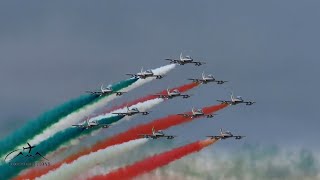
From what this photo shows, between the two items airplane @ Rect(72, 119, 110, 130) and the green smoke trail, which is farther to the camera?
the green smoke trail

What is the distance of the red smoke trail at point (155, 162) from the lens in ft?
559

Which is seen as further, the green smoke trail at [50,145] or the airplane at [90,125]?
the green smoke trail at [50,145]

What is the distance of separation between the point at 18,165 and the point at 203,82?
→ 109ft

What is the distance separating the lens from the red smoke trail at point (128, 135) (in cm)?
17045

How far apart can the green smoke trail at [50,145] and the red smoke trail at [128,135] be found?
1.69 meters

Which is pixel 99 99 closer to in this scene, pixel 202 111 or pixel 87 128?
pixel 87 128

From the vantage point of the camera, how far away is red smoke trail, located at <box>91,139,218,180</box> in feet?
559

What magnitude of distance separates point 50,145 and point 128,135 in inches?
506

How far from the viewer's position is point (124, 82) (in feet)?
557

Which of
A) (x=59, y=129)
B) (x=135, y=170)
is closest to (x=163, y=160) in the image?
(x=135, y=170)

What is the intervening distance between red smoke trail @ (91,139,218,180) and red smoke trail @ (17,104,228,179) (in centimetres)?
424

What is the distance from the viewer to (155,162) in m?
172

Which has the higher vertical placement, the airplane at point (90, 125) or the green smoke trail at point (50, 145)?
the airplane at point (90, 125)

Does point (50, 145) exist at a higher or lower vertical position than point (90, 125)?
lower
